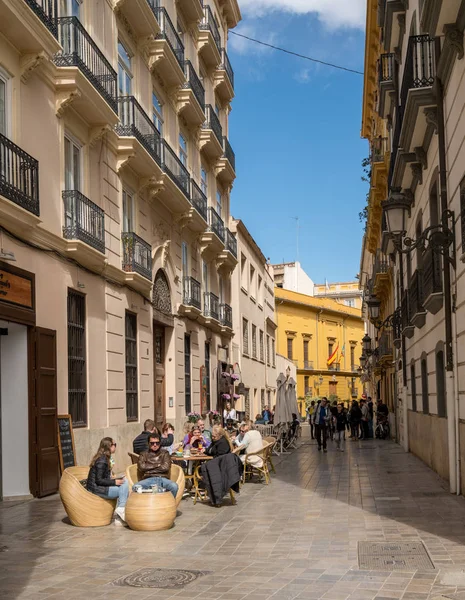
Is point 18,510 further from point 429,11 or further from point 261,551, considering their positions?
point 429,11

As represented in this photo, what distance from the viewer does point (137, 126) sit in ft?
63.1

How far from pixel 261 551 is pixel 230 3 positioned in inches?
1158

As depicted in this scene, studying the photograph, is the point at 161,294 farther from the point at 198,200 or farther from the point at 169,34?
the point at 169,34

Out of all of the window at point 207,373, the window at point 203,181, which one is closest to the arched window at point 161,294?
the window at point 207,373

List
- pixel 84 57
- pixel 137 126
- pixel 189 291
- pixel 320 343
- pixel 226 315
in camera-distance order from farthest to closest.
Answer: pixel 320 343 → pixel 226 315 → pixel 189 291 → pixel 137 126 → pixel 84 57

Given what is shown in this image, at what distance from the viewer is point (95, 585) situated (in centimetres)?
718

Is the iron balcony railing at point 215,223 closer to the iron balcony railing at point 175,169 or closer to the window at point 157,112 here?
the iron balcony railing at point 175,169

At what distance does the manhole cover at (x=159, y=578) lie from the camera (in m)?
7.18

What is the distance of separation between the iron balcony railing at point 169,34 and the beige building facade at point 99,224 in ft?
0.22

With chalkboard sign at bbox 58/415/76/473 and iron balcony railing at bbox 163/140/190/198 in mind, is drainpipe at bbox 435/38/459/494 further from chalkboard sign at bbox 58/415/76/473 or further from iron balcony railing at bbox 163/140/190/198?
iron balcony railing at bbox 163/140/190/198

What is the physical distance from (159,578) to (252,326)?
33173 millimetres

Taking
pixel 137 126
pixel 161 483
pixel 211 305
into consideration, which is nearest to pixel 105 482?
pixel 161 483

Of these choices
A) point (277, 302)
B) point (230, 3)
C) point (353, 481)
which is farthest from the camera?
point (277, 302)

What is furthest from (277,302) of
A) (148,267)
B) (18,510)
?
(18,510)
